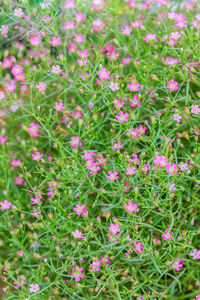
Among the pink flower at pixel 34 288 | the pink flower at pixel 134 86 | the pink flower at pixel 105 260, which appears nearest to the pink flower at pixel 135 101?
the pink flower at pixel 134 86

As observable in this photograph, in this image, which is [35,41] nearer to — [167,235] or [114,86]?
[114,86]

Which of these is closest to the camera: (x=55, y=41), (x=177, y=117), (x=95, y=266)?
(x=95, y=266)

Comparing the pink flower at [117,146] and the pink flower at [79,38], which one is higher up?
the pink flower at [79,38]

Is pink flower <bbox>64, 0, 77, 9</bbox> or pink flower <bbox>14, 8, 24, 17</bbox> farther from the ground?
pink flower <bbox>14, 8, 24, 17</bbox>

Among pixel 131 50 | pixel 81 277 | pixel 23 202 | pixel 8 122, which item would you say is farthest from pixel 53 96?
pixel 81 277

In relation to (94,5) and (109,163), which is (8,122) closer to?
(109,163)

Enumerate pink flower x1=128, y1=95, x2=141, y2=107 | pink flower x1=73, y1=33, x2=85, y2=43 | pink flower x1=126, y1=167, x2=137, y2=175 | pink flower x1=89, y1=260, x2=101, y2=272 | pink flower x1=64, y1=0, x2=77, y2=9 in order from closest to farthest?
pink flower x1=89, y1=260, x2=101, y2=272 < pink flower x1=126, y1=167, x2=137, y2=175 < pink flower x1=128, y1=95, x2=141, y2=107 < pink flower x1=73, y1=33, x2=85, y2=43 < pink flower x1=64, y1=0, x2=77, y2=9

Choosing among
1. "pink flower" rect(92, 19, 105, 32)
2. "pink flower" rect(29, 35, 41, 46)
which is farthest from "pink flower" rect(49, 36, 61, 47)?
"pink flower" rect(92, 19, 105, 32)

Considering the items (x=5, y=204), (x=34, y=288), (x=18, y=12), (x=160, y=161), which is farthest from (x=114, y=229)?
(x=18, y=12)

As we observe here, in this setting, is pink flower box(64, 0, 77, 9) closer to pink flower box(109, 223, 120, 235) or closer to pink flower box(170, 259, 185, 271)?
pink flower box(109, 223, 120, 235)

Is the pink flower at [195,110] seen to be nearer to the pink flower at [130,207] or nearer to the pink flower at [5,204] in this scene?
the pink flower at [130,207]

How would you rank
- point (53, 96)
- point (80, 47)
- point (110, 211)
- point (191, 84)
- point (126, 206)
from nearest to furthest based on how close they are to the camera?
1. point (126, 206)
2. point (110, 211)
3. point (80, 47)
4. point (191, 84)
5. point (53, 96)
